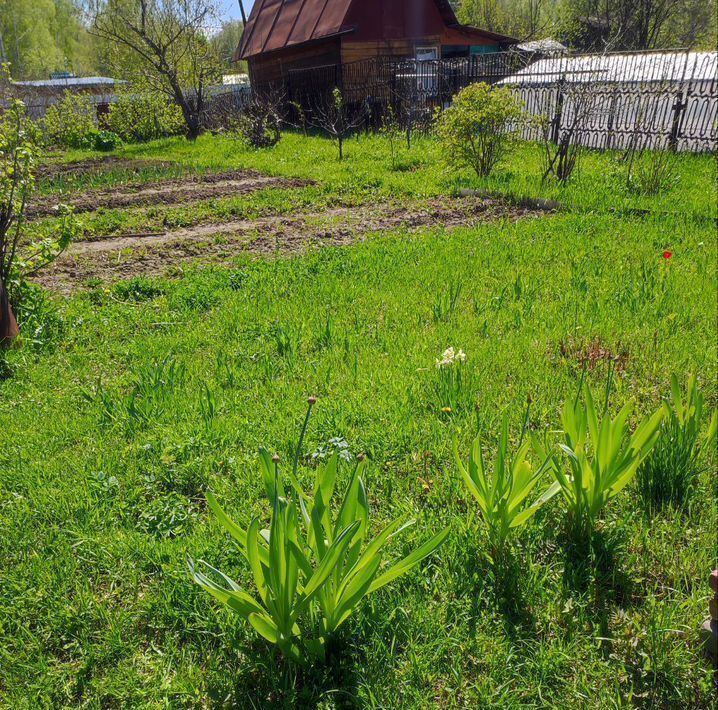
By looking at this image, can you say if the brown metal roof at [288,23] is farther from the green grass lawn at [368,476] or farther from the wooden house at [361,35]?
the green grass lawn at [368,476]

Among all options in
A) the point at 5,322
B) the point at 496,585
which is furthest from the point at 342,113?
the point at 496,585

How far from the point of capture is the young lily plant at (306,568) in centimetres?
149

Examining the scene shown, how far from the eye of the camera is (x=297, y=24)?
23391 mm

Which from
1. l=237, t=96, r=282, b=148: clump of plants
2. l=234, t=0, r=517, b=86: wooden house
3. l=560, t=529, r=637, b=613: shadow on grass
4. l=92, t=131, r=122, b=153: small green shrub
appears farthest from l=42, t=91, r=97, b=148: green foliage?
l=560, t=529, r=637, b=613: shadow on grass

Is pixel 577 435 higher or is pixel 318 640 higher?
pixel 577 435

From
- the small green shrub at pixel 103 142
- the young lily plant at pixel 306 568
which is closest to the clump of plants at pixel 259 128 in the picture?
the small green shrub at pixel 103 142

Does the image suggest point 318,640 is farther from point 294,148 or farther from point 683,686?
point 294,148

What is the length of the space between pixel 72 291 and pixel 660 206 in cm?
695

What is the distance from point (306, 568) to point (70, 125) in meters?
22.5

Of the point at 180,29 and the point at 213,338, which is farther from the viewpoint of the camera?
the point at 180,29

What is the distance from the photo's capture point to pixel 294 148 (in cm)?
1609

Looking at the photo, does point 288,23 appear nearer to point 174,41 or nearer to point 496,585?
point 174,41

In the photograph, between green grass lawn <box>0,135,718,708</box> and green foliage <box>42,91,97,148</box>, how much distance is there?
17.1m

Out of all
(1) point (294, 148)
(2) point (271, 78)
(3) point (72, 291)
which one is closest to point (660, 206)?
(3) point (72, 291)
